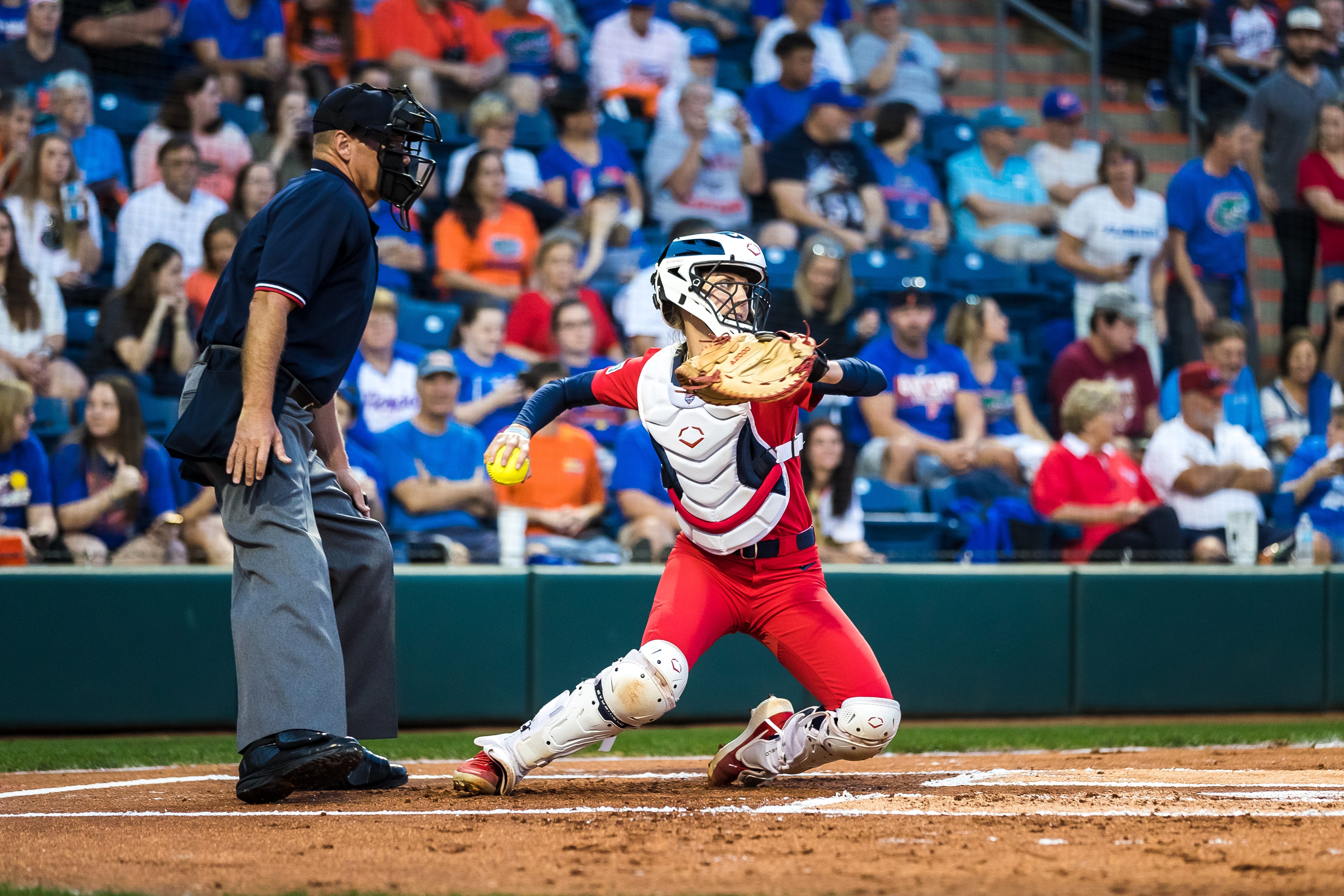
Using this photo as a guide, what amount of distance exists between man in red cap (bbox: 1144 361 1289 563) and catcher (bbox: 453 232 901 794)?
4.38 m

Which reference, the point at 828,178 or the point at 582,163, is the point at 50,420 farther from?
the point at 828,178

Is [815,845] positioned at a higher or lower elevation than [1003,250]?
lower

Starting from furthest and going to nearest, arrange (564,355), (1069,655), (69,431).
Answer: (564,355)
(1069,655)
(69,431)

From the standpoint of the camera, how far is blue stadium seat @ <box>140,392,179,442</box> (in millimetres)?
6609

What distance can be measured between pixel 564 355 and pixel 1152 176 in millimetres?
4649

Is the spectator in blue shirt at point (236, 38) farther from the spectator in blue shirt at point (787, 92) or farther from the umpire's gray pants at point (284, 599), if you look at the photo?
the umpire's gray pants at point (284, 599)

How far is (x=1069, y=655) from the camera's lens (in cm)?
702

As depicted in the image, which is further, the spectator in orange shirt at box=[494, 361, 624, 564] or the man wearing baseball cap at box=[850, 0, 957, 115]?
the man wearing baseball cap at box=[850, 0, 957, 115]

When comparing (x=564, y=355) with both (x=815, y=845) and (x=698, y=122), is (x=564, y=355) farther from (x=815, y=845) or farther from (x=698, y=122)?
(x=815, y=845)

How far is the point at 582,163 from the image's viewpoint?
8.90 metres

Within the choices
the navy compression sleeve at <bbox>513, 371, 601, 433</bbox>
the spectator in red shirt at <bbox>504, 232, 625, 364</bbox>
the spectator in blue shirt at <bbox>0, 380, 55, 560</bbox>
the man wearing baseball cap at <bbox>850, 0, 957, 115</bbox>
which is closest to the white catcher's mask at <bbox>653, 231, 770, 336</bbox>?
the navy compression sleeve at <bbox>513, 371, 601, 433</bbox>

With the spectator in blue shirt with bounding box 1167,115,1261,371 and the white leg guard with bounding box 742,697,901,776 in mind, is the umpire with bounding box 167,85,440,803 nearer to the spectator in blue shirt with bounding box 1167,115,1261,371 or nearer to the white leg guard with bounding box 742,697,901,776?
the white leg guard with bounding box 742,697,901,776

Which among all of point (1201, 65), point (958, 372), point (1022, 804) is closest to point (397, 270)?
point (958, 372)

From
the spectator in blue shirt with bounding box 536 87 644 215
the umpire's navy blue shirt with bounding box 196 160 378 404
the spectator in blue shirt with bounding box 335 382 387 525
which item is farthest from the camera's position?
the spectator in blue shirt with bounding box 536 87 644 215
